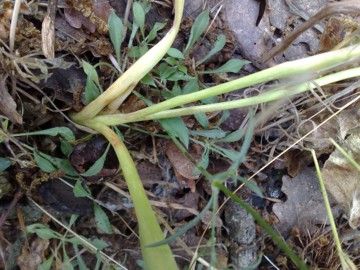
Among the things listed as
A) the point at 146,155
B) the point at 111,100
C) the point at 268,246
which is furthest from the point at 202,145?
the point at 268,246

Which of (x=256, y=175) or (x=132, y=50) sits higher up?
(x=132, y=50)

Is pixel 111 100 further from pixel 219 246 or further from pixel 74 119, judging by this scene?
pixel 219 246

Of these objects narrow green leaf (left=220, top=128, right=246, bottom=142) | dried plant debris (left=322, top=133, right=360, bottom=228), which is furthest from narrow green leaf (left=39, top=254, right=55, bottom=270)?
dried plant debris (left=322, top=133, right=360, bottom=228)

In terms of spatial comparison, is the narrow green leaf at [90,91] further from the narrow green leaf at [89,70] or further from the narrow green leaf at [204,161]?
the narrow green leaf at [204,161]

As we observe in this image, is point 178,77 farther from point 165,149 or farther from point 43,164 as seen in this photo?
point 43,164

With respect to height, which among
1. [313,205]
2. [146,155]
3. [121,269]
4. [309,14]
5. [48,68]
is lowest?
[121,269]

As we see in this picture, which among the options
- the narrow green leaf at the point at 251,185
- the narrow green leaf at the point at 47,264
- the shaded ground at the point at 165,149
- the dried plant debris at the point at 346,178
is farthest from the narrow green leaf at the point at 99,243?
the dried plant debris at the point at 346,178
